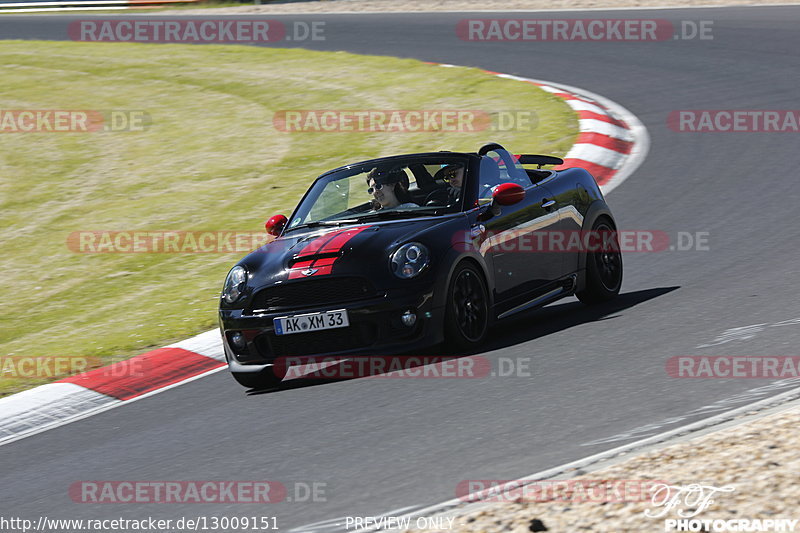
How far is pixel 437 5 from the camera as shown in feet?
87.7

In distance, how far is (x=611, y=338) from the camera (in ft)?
23.5

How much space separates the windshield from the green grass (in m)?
1.46

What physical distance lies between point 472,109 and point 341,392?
9590mm

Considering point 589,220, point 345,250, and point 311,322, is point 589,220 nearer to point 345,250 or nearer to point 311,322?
point 345,250

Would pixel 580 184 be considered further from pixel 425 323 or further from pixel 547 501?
pixel 547 501

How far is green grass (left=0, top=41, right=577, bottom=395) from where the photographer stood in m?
10.1

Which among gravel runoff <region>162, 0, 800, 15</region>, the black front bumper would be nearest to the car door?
the black front bumper

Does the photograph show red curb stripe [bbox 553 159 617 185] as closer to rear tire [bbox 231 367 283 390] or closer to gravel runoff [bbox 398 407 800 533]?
rear tire [bbox 231 367 283 390]

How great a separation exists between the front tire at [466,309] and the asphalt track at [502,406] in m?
0.19

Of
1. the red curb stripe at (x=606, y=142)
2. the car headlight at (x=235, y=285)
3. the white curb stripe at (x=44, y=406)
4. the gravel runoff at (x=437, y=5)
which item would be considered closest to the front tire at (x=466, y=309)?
the car headlight at (x=235, y=285)

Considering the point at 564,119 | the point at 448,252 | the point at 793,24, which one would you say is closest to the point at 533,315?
the point at 448,252

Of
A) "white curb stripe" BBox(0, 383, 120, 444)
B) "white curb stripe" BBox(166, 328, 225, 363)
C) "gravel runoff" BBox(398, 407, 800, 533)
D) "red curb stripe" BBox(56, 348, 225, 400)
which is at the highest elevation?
"gravel runoff" BBox(398, 407, 800, 533)

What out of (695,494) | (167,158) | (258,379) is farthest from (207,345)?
(167,158)

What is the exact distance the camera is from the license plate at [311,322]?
686 cm
